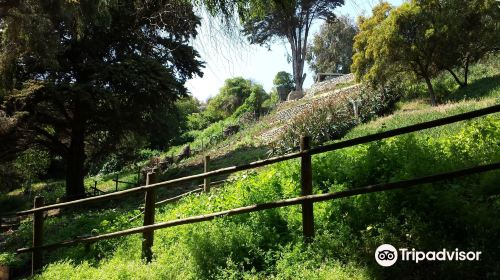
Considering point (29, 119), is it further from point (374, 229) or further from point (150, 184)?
point (374, 229)

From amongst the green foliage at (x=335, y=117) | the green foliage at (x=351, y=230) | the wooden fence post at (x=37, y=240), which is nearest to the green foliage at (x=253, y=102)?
the green foliage at (x=335, y=117)

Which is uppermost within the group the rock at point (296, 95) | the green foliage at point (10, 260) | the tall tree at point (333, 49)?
the tall tree at point (333, 49)

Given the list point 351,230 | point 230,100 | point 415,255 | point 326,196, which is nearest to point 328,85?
point 230,100

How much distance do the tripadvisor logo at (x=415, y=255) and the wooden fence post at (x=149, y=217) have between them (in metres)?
3.29

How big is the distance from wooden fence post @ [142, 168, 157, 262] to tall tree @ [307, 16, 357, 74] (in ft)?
179

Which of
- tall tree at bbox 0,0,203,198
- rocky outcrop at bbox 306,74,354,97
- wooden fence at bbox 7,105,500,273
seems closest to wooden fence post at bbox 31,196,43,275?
wooden fence at bbox 7,105,500,273

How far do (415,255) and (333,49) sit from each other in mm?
59109

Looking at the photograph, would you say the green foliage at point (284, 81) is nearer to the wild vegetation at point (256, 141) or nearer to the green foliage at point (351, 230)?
the wild vegetation at point (256, 141)

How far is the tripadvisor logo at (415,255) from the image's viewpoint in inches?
146

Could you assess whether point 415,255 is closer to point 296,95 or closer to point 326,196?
point 326,196

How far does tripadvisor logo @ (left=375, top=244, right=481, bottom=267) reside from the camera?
370 cm

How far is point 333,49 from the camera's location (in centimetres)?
6062

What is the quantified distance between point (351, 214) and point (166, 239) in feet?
8.78

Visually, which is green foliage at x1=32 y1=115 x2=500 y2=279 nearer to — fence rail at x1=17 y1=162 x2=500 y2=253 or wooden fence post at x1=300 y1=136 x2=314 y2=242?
wooden fence post at x1=300 y1=136 x2=314 y2=242
